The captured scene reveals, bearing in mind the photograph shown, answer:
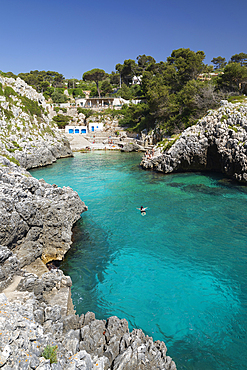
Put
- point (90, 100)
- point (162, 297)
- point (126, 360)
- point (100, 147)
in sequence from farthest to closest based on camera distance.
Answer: point (90, 100) → point (100, 147) → point (162, 297) → point (126, 360)

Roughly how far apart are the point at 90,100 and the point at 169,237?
9241 centimetres

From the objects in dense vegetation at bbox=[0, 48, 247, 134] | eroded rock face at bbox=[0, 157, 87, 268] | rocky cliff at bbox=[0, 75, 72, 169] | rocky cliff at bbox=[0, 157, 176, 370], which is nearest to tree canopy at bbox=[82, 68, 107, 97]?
dense vegetation at bbox=[0, 48, 247, 134]

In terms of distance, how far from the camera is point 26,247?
45.5ft

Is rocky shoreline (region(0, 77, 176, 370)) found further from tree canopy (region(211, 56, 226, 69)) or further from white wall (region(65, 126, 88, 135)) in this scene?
tree canopy (region(211, 56, 226, 69))

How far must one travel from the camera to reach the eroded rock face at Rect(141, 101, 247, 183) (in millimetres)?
30969

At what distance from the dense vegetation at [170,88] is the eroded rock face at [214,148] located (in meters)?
5.34

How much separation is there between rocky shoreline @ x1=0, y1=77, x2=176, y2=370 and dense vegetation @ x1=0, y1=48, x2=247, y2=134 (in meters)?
32.6

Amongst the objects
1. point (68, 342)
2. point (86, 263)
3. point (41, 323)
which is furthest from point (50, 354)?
point (86, 263)

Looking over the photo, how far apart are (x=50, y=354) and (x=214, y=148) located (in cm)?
3418

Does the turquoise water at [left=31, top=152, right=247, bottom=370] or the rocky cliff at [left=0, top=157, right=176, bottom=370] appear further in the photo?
the turquoise water at [left=31, top=152, right=247, bottom=370]

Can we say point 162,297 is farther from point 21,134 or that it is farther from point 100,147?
point 100,147

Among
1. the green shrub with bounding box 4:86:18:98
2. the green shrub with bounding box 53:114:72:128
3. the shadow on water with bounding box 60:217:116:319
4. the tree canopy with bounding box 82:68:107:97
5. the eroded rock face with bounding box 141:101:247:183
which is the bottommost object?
the shadow on water with bounding box 60:217:116:319

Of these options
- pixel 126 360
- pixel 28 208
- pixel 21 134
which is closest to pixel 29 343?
pixel 126 360

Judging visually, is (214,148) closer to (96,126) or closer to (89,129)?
(96,126)
